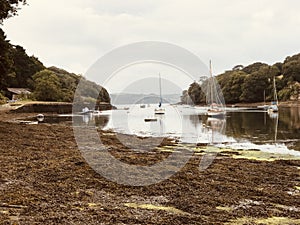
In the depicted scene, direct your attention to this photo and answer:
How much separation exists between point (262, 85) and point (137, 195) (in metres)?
129

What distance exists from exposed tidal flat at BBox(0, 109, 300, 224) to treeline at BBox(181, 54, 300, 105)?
99.2 meters

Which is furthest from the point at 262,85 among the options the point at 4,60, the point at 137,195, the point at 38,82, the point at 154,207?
the point at 154,207

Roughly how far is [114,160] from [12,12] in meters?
11.8

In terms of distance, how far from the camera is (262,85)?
13000 cm

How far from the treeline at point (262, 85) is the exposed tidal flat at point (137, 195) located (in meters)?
99.2

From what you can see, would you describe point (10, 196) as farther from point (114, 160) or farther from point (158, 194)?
point (114, 160)

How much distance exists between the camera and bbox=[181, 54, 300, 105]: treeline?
118 m

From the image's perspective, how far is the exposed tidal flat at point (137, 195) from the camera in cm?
729

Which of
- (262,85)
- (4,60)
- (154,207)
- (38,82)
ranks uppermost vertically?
(262,85)

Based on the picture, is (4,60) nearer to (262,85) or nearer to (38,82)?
(38,82)

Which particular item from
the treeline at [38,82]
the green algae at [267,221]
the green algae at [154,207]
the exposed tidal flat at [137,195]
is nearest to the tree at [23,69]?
the treeline at [38,82]

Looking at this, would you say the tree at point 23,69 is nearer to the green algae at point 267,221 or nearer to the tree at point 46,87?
the tree at point 46,87

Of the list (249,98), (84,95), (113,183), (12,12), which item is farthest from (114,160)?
(249,98)

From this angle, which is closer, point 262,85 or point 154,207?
point 154,207
